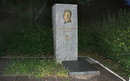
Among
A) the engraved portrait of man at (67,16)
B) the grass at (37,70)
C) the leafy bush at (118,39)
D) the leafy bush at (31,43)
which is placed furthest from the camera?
the leafy bush at (31,43)

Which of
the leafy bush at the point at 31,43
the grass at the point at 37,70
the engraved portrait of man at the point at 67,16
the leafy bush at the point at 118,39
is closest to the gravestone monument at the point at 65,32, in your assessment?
the engraved portrait of man at the point at 67,16

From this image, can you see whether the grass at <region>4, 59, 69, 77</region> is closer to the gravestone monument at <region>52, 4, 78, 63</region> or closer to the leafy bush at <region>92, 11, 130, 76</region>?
the gravestone monument at <region>52, 4, 78, 63</region>

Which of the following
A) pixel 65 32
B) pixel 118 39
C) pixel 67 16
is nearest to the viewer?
pixel 118 39

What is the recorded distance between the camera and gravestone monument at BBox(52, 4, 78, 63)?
21.5 ft

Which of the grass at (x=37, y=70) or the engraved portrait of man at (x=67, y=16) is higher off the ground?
the engraved portrait of man at (x=67, y=16)

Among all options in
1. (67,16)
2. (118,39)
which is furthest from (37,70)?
(118,39)

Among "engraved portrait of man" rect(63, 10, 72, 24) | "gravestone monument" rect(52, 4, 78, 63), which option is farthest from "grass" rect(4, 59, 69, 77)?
"engraved portrait of man" rect(63, 10, 72, 24)

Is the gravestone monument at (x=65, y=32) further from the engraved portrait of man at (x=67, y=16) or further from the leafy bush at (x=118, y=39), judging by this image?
the leafy bush at (x=118, y=39)

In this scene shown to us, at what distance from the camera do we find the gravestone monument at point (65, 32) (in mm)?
6543

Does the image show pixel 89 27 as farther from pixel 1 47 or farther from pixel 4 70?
pixel 4 70

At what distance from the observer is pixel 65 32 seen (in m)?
6.64

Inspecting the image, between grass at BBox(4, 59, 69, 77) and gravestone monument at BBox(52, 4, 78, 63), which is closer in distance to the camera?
grass at BBox(4, 59, 69, 77)

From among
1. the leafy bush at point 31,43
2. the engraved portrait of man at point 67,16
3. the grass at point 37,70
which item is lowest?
the grass at point 37,70

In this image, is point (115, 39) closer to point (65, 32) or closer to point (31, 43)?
point (65, 32)
